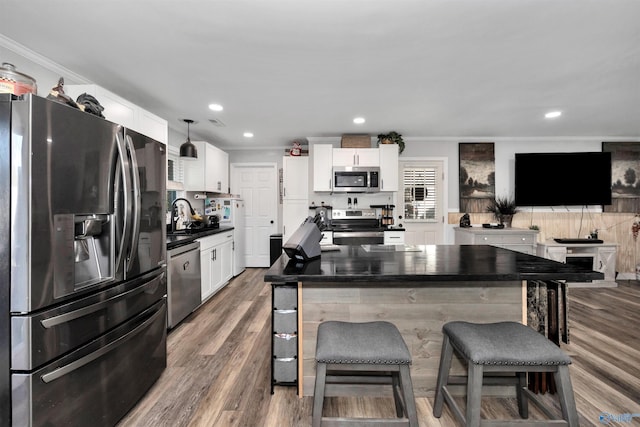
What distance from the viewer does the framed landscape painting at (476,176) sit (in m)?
4.97

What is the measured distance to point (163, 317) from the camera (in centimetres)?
202

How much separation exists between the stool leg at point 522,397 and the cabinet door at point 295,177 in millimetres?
3979

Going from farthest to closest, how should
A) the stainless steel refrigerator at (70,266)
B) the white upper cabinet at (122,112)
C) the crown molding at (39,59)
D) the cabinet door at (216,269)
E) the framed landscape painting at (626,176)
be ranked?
the framed landscape painting at (626,176)
the cabinet door at (216,269)
the white upper cabinet at (122,112)
the crown molding at (39,59)
the stainless steel refrigerator at (70,266)

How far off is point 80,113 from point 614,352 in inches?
162

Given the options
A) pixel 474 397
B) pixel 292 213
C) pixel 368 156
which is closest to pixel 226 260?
pixel 292 213

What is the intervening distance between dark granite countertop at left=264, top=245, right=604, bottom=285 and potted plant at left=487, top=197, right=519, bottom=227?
3.21m

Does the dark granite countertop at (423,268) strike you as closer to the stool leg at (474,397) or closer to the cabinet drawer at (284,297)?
the cabinet drawer at (284,297)

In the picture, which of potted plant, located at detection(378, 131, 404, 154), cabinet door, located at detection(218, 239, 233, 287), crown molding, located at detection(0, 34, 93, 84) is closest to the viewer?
crown molding, located at detection(0, 34, 93, 84)

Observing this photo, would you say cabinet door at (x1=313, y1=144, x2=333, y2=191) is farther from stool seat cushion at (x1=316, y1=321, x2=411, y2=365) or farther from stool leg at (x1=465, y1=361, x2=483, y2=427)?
stool leg at (x1=465, y1=361, x2=483, y2=427)

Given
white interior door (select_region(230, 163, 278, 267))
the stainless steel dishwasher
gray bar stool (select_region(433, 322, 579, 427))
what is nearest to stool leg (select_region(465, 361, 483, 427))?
gray bar stool (select_region(433, 322, 579, 427))

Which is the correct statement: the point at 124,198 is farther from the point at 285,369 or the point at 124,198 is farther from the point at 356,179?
the point at 356,179

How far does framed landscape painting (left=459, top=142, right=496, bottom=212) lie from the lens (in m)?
4.97

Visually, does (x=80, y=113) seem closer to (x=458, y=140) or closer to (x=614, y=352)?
(x=614, y=352)

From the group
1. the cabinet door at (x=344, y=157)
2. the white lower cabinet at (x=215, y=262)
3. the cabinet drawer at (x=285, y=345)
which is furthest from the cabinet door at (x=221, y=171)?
the cabinet drawer at (x=285, y=345)
